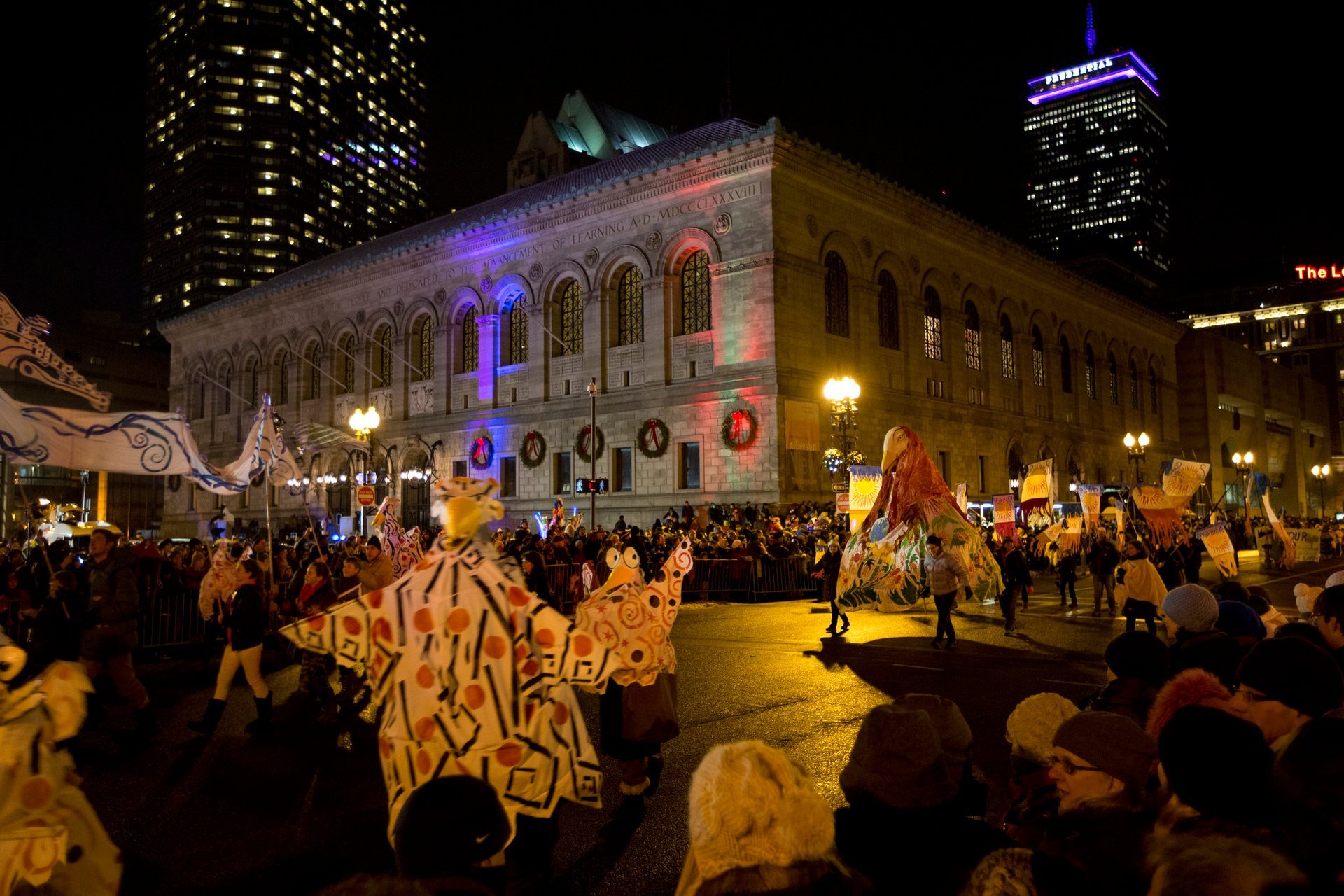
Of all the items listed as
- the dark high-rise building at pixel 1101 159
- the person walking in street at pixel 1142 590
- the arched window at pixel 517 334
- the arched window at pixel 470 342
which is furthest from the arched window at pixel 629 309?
the dark high-rise building at pixel 1101 159

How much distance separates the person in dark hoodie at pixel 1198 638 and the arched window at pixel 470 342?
38.2 meters

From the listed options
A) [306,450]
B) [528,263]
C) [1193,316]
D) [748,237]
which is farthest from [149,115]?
[1193,316]

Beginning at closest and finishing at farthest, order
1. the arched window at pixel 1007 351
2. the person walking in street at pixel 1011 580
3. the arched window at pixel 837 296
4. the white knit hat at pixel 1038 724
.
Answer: the white knit hat at pixel 1038 724
the person walking in street at pixel 1011 580
the arched window at pixel 837 296
the arched window at pixel 1007 351

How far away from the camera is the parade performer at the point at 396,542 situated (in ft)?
46.9

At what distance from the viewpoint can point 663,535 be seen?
84.5ft

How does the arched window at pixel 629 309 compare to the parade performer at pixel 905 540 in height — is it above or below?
above

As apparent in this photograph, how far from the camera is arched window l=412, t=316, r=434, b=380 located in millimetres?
43781

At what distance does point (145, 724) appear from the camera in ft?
28.1

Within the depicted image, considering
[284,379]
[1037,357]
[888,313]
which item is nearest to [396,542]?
[888,313]

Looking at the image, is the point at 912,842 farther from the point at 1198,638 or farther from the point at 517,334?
the point at 517,334

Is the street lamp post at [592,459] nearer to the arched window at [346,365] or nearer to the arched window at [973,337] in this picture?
the arched window at [346,365]

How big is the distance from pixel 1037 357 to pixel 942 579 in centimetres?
3778

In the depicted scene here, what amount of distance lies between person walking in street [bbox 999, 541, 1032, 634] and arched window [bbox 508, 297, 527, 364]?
1000 inches

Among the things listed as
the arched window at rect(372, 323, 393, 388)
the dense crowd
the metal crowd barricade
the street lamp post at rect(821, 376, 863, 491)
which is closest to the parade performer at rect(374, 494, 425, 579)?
the metal crowd barricade
